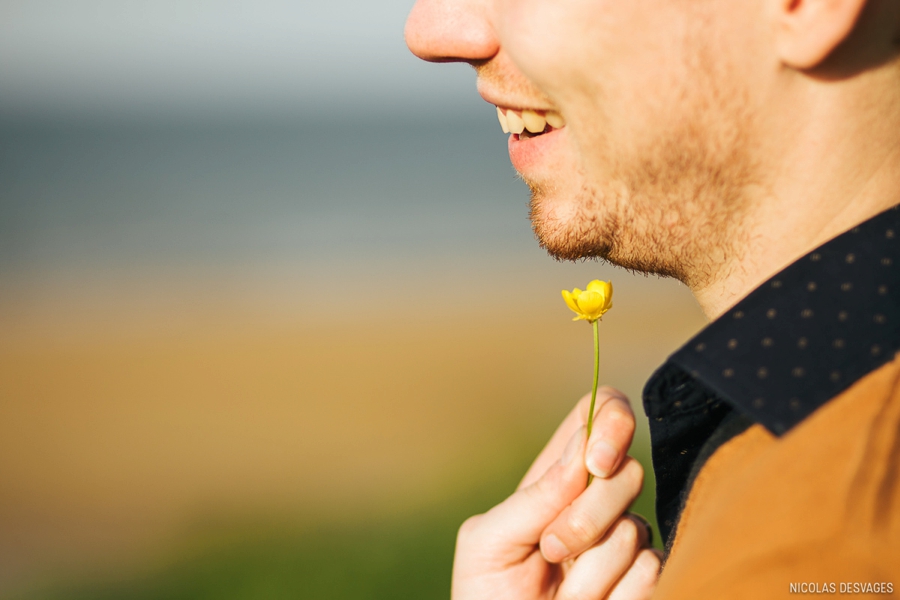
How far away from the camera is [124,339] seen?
12.7 meters

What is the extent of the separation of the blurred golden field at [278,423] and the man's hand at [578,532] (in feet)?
9.17

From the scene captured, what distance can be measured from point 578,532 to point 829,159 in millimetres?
1102

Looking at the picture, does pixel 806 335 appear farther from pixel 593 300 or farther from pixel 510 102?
pixel 510 102

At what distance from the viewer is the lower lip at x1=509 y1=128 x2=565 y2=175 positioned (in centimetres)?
193

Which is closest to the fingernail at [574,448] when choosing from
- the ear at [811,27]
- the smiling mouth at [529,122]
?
the smiling mouth at [529,122]

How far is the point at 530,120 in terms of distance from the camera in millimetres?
2023

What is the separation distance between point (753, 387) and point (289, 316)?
13.6 m

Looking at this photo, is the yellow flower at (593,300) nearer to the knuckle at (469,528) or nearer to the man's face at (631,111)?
the man's face at (631,111)

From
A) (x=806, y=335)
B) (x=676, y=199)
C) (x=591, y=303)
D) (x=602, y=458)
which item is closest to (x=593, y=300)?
(x=591, y=303)

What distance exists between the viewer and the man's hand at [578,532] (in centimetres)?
189

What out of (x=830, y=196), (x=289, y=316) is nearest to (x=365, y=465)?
(x=289, y=316)

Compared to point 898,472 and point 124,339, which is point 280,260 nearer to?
point 124,339

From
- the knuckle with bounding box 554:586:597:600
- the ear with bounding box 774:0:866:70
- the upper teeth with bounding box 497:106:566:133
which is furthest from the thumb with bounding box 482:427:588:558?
the ear with bounding box 774:0:866:70

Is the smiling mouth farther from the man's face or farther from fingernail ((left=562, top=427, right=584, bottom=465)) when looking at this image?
fingernail ((left=562, top=427, right=584, bottom=465))
